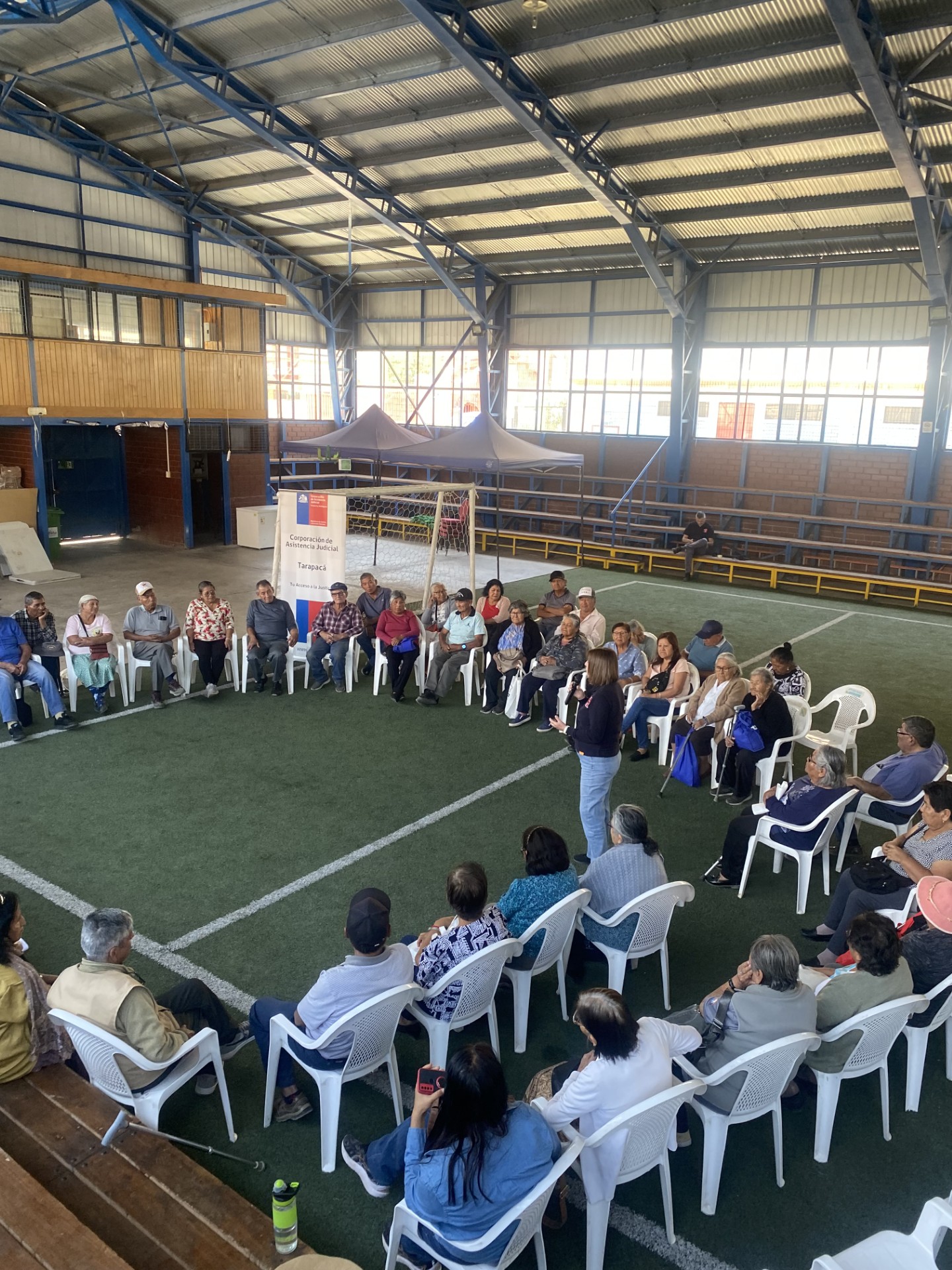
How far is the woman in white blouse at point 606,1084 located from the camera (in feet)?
9.27

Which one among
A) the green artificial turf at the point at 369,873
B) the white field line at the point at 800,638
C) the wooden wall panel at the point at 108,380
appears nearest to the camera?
the green artificial turf at the point at 369,873

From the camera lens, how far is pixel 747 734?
20.8 ft

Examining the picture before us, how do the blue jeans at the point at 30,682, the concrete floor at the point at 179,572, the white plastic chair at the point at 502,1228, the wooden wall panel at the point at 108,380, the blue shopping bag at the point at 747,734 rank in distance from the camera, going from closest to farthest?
the white plastic chair at the point at 502,1228
the blue shopping bag at the point at 747,734
the blue jeans at the point at 30,682
the concrete floor at the point at 179,572
the wooden wall panel at the point at 108,380

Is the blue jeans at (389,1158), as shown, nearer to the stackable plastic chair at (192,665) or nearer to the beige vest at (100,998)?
the beige vest at (100,998)

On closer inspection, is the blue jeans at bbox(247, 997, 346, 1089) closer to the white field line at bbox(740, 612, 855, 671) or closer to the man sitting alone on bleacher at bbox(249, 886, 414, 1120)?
the man sitting alone on bleacher at bbox(249, 886, 414, 1120)

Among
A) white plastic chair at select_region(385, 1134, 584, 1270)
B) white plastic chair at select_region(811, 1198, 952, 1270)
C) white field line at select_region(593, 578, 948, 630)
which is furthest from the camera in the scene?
white field line at select_region(593, 578, 948, 630)

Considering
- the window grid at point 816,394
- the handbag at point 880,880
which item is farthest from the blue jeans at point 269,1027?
the window grid at point 816,394

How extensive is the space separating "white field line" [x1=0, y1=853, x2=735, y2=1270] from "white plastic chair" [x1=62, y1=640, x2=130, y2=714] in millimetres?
2775

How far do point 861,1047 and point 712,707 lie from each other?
3.71 meters

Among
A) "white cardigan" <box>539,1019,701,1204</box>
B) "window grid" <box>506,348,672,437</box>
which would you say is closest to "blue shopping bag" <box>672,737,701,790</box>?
"white cardigan" <box>539,1019,701,1204</box>

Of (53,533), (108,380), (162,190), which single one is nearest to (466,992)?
(53,533)

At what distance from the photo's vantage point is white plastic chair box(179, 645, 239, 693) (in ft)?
28.5

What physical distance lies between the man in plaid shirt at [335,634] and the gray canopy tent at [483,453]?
4098 mm

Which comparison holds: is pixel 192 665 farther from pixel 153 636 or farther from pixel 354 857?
pixel 354 857
